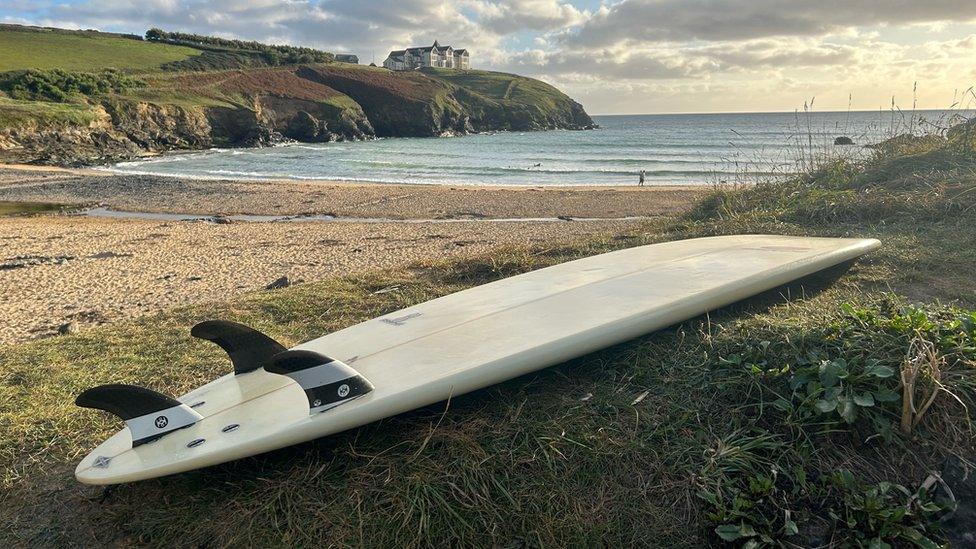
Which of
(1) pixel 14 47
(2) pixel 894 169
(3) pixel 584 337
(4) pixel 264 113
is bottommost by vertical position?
(3) pixel 584 337

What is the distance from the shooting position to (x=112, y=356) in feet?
12.3

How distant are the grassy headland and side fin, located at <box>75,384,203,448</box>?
21cm

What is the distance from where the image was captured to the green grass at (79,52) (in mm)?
44491

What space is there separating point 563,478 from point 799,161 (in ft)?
24.8

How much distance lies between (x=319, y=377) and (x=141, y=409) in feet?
2.25

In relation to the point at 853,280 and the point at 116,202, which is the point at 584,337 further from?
the point at 116,202

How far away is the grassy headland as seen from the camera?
1.99 meters

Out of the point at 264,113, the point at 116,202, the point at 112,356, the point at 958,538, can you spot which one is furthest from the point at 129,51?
the point at 958,538

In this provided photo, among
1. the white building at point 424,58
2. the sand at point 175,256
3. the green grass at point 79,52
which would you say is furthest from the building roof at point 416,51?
the sand at point 175,256

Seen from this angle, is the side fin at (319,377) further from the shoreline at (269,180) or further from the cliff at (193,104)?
the cliff at (193,104)

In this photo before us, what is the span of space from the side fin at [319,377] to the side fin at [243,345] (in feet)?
1.84

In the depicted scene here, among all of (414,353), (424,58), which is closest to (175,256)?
(414,353)

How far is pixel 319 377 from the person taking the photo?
222cm

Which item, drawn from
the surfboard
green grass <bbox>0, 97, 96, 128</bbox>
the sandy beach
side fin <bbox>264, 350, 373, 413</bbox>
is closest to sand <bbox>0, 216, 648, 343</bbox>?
the sandy beach
